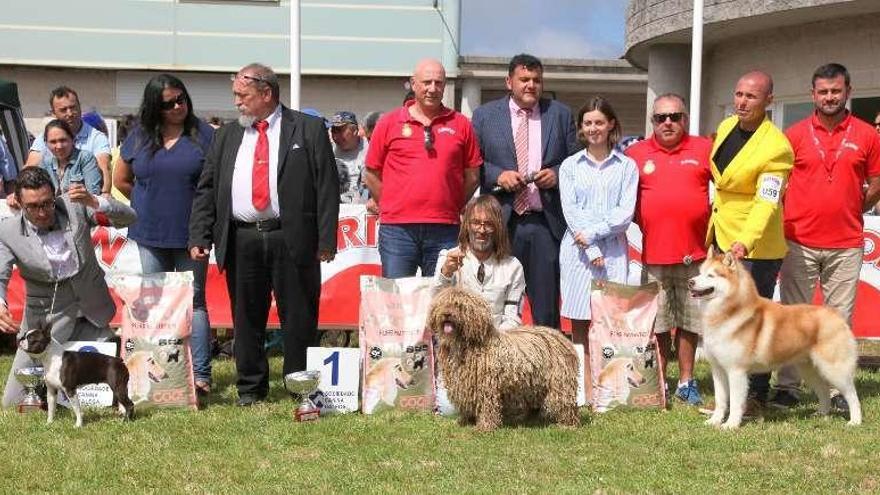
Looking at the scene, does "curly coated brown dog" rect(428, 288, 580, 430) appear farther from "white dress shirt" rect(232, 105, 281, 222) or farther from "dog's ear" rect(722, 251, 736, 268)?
"white dress shirt" rect(232, 105, 281, 222)

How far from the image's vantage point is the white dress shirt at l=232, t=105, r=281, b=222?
579cm

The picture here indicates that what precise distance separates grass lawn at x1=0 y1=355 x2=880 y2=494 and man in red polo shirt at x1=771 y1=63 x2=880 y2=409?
81 cm

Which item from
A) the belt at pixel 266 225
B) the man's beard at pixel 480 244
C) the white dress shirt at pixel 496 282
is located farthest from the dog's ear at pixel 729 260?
the belt at pixel 266 225

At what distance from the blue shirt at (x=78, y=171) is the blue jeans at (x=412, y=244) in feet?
6.63

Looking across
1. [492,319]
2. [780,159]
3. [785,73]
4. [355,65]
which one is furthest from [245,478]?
[355,65]

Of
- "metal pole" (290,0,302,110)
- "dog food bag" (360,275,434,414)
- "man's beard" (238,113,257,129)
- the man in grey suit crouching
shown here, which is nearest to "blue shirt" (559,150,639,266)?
"dog food bag" (360,275,434,414)

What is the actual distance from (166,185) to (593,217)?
2540mm

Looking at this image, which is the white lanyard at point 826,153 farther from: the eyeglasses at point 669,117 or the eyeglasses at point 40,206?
the eyeglasses at point 40,206

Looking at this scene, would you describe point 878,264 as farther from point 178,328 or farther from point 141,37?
point 141,37

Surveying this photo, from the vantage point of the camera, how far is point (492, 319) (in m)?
5.27

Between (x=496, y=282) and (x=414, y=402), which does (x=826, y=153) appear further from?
(x=414, y=402)

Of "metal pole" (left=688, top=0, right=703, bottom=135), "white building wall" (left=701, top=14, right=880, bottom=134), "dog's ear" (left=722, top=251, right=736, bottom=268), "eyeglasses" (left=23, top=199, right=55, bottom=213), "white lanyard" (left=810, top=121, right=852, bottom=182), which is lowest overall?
"dog's ear" (left=722, top=251, right=736, bottom=268)

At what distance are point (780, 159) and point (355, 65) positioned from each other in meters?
17.1

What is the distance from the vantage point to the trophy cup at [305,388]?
556 centimetres
